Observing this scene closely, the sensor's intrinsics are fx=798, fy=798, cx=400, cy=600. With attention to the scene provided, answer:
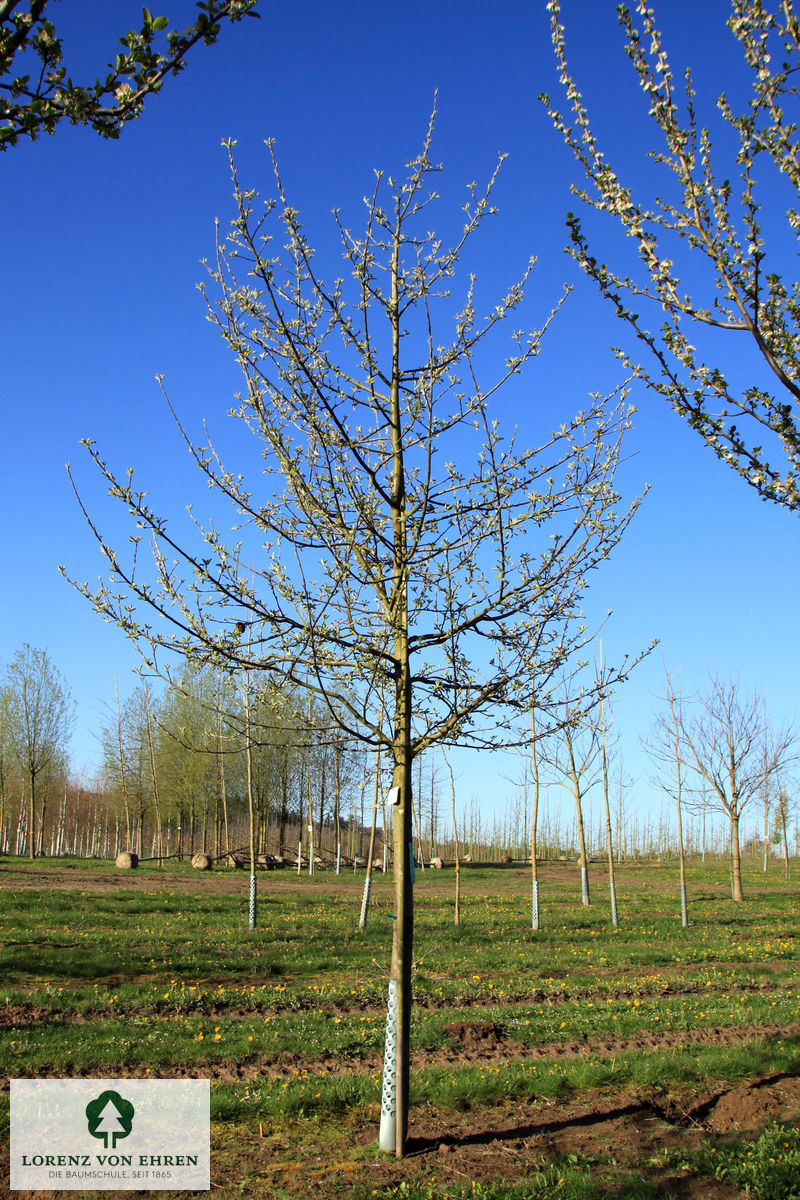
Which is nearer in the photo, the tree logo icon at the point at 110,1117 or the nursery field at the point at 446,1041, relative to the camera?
the nursery field at the point at 446,1041

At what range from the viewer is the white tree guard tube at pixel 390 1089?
4766 mm

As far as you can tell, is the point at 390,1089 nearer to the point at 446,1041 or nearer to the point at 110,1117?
the point at 110,1117

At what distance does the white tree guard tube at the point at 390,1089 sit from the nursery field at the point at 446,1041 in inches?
4.8

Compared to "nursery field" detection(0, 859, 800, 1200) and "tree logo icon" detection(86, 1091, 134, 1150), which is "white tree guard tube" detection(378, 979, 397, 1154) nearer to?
"nursery field" detection(0, 859, 800, 1200)

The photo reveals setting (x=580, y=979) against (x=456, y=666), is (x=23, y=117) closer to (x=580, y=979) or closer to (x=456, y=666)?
(x=456, y=666)

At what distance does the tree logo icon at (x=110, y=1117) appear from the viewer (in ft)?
17.3

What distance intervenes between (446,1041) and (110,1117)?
139 inches

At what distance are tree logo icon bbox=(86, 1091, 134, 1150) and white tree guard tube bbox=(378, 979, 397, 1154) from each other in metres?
1.79

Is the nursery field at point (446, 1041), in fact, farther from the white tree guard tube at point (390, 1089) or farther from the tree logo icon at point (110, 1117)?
the tree logo icon at point (110, 1117)

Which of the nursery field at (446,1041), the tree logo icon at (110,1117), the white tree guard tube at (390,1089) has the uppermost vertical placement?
the white tree guard tube at (390,1089)

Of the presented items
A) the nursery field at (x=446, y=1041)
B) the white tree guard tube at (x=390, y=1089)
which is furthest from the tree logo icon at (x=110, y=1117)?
the white tree guard tube at (x=390, y=1089)

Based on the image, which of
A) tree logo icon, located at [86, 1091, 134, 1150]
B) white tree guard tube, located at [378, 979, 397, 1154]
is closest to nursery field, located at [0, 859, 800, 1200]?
white tree guard tube, located at [378, 979, 397, 1154]

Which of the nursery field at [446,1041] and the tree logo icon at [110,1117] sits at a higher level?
the tree logo icon at [110,1117]

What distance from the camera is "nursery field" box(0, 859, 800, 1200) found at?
190 inches
